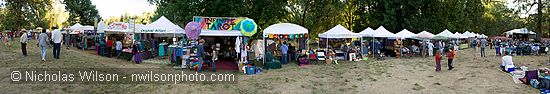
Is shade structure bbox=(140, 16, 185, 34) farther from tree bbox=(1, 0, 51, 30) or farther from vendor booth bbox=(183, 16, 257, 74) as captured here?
tree bbox=(1, 0, 51, 30)

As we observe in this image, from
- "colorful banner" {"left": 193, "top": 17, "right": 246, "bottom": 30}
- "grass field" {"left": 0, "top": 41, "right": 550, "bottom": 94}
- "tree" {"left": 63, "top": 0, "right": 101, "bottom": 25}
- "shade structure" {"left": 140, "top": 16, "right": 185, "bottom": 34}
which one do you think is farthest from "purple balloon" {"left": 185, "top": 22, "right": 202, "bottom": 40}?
"tree" {"left": 63, "top": 0, "right": 101, "bottom": 25}

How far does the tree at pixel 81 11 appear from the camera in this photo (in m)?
33.3

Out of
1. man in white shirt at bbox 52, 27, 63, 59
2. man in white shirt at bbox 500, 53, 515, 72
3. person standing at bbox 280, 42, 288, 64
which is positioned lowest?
man in white shirt at bbox 500, 53, 515, 72

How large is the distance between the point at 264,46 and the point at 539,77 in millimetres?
9128

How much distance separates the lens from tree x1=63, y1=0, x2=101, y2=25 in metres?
33.3

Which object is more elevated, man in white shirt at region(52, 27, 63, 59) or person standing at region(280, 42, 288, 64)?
man in white shirt at region(52, 27, 63, 59)

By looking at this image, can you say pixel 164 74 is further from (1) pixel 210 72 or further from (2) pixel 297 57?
(2) pixel 297 57

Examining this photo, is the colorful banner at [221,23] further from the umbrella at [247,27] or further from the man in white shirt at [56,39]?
the man in white shirt at [56,39]

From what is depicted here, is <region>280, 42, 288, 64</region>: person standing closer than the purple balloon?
No

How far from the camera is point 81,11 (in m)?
33.8

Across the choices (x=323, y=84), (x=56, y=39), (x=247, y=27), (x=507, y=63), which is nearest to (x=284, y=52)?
(x=247, y=27)

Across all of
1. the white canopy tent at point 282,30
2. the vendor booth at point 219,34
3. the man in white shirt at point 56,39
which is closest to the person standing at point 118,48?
the man in white shirt at point 56,39

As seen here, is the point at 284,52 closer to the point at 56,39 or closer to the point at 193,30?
the point at 193,30

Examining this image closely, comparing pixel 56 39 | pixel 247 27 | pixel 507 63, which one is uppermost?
pixel 247 27
